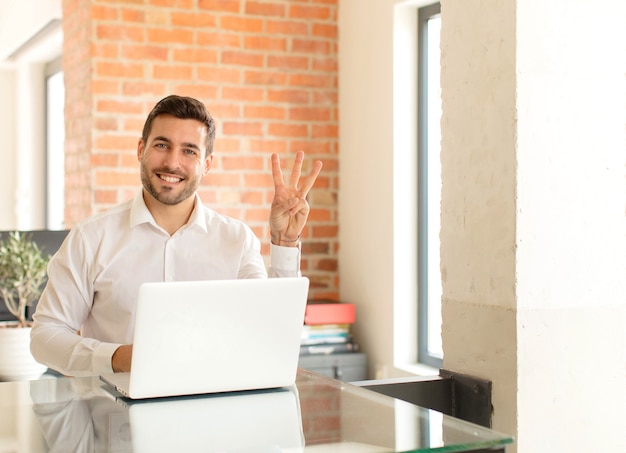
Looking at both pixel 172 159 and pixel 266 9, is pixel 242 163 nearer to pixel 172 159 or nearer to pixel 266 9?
pixel 266 9

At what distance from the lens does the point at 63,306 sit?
104 inches

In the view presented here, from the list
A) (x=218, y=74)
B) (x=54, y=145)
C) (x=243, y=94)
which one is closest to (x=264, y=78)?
(x=243, y=94)

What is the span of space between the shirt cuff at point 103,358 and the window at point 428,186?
216 centimetres

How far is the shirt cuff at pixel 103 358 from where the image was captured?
90.4 inches

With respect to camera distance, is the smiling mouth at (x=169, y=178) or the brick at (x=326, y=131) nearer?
the smiling mouth at (x=169, y=178)

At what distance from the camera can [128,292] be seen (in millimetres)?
2711

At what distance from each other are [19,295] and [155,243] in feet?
4.30

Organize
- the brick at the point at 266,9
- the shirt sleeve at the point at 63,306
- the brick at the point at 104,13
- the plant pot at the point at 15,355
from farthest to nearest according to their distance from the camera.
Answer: the brick at the point at 266,9 < the brick at the point at 104,13 < the plant pot at the point at 15,355 < the shirt sleeve at the point at 63,306

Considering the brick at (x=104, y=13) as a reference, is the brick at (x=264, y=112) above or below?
below

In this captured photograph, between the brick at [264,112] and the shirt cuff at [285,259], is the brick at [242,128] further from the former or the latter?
the shirt cuff at [285,259]

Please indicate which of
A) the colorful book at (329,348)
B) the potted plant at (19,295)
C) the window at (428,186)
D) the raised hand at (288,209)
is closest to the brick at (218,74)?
the window at (428,186)

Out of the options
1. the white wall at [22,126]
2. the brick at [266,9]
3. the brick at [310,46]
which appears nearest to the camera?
the brick at [266,9]

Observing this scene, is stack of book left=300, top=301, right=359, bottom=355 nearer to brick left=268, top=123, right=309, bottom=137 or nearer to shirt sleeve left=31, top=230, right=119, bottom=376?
brick left=268, top=123, right=309, bottom=137
